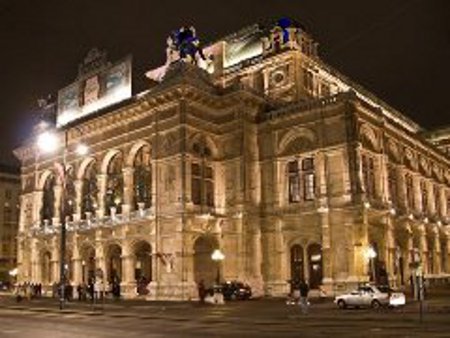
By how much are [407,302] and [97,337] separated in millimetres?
22409

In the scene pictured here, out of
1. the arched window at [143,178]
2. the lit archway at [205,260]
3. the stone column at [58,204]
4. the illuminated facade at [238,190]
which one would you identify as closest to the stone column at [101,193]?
the illuminated facade at [238,190]

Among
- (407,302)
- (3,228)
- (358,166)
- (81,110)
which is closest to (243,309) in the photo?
(407,302)

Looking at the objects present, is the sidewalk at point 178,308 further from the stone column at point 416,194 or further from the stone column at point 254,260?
the stone column at point 416,194

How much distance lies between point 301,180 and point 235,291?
1054 centimetres

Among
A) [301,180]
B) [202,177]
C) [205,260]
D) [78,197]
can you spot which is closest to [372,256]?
[301,180]

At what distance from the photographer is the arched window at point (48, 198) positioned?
5703 cm

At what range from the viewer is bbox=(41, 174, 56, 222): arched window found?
5703 centimetres

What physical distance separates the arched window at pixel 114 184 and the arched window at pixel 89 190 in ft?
6.46

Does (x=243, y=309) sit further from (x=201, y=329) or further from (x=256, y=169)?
(x=256, y=169)

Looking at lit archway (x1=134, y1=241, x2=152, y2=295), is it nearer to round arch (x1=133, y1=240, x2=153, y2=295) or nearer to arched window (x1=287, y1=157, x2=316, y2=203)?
round arch (x1=133, y1=240, x2=153, y2=295)

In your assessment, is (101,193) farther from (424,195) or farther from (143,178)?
(424,195)

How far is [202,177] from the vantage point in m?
44.7

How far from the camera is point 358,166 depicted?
40.5 m

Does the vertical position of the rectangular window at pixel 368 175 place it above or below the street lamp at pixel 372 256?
above
